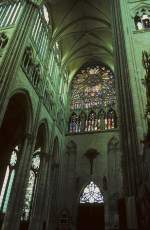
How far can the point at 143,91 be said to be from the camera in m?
8.83

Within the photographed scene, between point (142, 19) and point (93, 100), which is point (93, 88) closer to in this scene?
point (93, 100)

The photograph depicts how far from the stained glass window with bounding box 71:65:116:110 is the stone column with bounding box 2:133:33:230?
30.2 ft

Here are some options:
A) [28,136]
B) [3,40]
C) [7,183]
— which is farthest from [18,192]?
[3,40]

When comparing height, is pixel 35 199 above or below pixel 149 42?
below

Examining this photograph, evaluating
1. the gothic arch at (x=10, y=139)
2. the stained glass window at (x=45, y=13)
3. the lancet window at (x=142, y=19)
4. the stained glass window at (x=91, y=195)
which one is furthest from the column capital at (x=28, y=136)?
the stained glass window at (x=45, y=13)

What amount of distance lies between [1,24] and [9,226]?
11.7 m

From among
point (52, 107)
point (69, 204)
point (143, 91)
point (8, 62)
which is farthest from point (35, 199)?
point (143, 91)

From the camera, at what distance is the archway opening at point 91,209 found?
15.4m

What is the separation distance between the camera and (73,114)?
20.7 metres

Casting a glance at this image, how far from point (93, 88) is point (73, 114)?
336 cm

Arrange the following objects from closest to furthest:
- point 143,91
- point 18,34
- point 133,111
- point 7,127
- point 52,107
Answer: point 133,111, point 143,91, point 18,34, point 7,127, point 52,107

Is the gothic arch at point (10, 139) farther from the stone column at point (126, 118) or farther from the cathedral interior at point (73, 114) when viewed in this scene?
the stone column at point (126, 118)

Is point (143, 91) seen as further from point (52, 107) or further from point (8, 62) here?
point (52, 107)

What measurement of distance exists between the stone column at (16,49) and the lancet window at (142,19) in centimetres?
646
